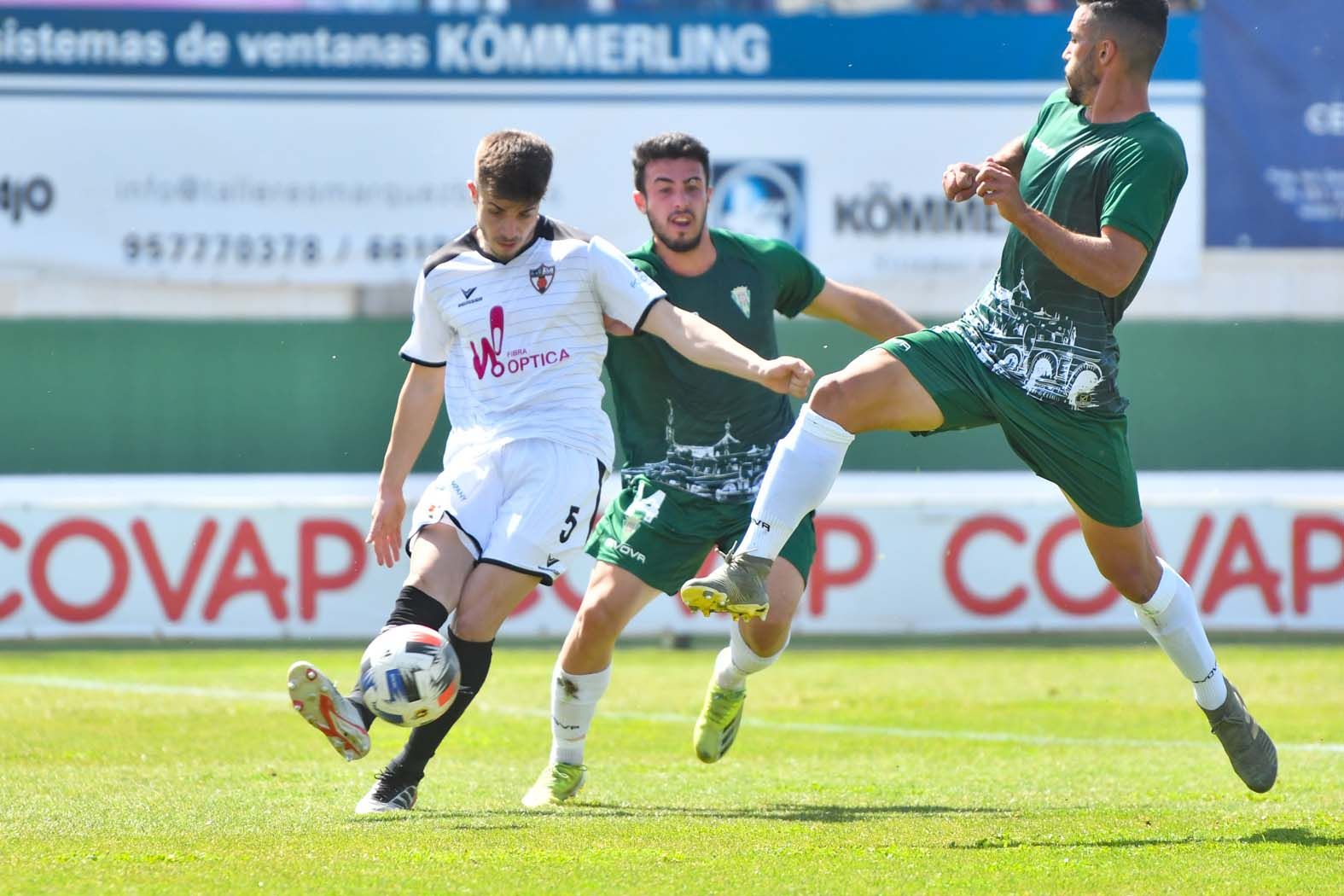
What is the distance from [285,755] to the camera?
8062 mm

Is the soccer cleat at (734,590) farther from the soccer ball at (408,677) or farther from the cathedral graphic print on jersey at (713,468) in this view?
A: the cathedral graphic print on jersey at (713,468)

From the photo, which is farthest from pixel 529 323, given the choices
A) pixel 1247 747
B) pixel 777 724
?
pixel 777 724

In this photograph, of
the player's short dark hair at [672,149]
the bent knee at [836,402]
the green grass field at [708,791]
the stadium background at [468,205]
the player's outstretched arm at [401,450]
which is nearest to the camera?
the green grass field at [708,791]

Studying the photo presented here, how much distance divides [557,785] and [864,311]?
2.03 metres

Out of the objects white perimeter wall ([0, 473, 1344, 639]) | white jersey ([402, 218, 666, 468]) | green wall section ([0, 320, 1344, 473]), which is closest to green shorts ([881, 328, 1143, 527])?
white jersey ([402, 218, 666, 468])

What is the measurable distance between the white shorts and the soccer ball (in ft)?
1.57

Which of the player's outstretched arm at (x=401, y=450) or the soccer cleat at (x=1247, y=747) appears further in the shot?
the player's outstretched arm at (x=401, y=450)

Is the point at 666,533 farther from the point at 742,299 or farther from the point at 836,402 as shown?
the point at 836,402

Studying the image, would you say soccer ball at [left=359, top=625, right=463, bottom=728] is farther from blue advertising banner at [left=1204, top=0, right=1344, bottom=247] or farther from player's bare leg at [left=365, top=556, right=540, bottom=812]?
blue advertising banner at [left=1204, top=0, right=1344, bottom=247]

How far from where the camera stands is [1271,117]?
50.4 feet

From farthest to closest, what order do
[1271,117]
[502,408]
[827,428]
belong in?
1. [1271,117]
2. [502,408]
3. [827,428]

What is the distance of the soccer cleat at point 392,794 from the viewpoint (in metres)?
6.14

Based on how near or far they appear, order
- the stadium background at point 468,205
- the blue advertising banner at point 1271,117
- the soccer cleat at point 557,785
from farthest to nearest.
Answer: the blue advertising banner at point 1271,117 < the stadium background at point 468,205 < the soccer cleat at point 557,785

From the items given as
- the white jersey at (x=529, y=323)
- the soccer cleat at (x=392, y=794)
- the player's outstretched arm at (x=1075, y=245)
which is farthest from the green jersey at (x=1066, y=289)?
the soccer cleat at (x=392, y=794)
